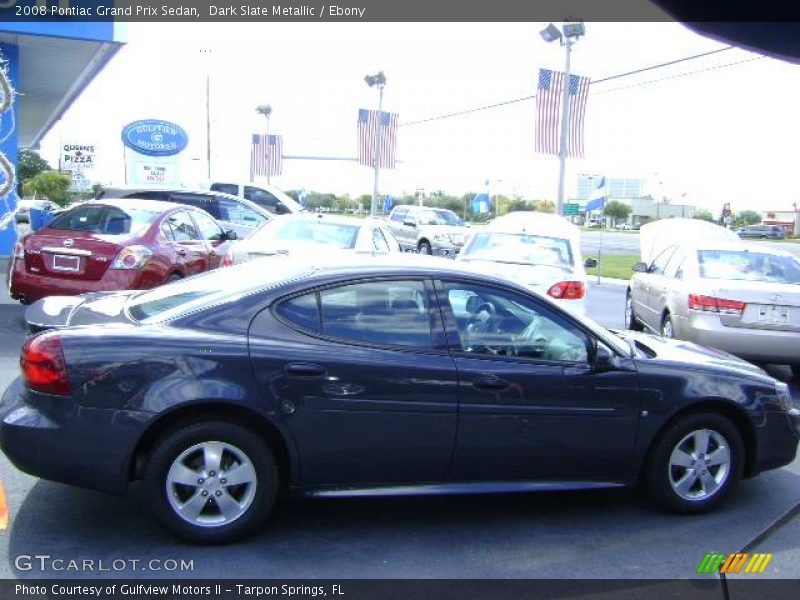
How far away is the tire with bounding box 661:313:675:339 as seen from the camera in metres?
9.46

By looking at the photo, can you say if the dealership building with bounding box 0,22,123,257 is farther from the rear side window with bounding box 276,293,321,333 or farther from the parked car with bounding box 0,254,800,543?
the rear side window with bounding box 276,293,321,333

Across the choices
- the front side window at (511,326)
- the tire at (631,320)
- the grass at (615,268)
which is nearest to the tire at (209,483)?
the front side window at (511,326)

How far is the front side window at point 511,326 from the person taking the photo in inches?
182

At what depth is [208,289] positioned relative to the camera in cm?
468

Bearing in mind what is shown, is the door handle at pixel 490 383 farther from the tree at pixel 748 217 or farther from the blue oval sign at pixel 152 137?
the tree at pixel 748 217

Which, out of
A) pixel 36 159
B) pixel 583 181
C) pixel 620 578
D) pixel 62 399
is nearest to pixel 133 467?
pixel 62 399

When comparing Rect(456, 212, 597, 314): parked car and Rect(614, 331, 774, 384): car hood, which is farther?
Rect(456, 212, 597, 314): parked car

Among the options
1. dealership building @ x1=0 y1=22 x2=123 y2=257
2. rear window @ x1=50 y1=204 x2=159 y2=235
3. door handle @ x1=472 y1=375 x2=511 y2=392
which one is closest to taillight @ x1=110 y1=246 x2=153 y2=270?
rear window @ x1=50 y1=204 x2=159 y2=235

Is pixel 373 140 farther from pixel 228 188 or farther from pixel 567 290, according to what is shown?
pixel 567 290

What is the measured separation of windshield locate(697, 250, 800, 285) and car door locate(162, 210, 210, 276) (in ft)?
19.8

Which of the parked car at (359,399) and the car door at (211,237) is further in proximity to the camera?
the car door at (211,237)

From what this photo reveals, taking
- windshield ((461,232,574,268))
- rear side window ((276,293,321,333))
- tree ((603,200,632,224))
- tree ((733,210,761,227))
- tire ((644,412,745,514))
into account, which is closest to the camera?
rear side window ((276,293,321,333))

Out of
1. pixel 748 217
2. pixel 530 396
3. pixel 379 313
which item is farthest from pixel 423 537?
pixel 748 217

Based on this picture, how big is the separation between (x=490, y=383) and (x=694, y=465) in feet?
4.66
